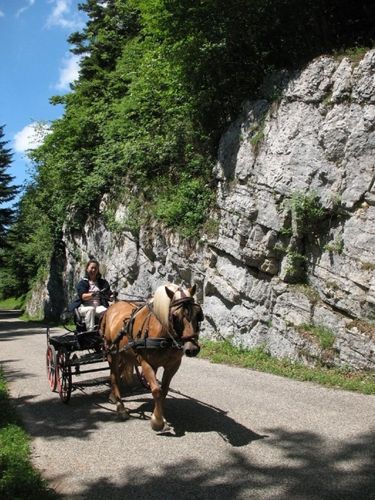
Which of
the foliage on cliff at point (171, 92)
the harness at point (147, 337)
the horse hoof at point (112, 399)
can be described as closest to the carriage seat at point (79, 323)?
the harness at point (147, 337)

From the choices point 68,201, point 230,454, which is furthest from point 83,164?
point 230,454

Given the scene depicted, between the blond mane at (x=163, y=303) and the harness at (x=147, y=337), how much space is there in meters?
0.09

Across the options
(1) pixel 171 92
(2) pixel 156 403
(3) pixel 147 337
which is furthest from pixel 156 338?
(1) pixel 171 92

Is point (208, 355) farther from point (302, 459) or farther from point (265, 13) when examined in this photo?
point (265, 13)

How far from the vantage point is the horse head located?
5656 millimetres

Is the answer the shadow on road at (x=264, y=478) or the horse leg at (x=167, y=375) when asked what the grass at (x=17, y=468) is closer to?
the shadow on road at (x=264, y=478)

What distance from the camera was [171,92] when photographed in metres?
17.3

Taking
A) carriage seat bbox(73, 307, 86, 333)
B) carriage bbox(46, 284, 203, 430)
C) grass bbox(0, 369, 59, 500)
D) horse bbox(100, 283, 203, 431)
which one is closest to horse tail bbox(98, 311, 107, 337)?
carriage bbox(46, 284, 203, 430)

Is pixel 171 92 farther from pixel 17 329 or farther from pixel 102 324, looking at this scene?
pixel 17 329

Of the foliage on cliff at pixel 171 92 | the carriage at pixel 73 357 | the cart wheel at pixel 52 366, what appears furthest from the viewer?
the foliage on cliff at pixel 171 92

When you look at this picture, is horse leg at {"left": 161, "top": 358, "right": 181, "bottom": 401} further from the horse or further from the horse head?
the horse head

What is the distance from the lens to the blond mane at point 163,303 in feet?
19.8

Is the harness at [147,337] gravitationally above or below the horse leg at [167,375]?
above

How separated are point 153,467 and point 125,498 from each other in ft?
2.35
